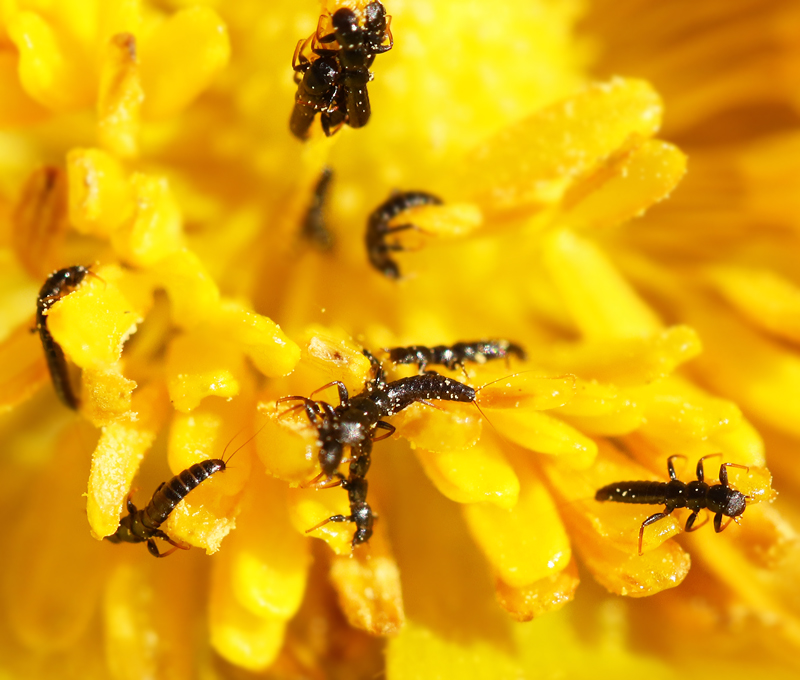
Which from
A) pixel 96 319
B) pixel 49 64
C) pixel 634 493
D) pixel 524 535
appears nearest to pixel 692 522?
pixel 634 493

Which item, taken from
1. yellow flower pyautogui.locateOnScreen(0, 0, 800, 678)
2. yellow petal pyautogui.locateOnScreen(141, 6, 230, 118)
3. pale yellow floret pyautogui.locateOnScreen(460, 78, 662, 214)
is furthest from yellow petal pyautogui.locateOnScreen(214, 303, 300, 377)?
pale yellow floret pyautogui.locateOnScreen(460, 78, 662, 214)

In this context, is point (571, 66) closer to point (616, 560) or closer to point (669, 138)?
point (669, 138)

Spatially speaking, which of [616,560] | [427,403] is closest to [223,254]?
[427,403]

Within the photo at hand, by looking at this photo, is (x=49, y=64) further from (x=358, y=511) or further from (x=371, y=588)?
(x=371, y=588)

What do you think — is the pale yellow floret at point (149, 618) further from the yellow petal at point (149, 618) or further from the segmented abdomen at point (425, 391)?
the segmented abdomen at point (425, 391)

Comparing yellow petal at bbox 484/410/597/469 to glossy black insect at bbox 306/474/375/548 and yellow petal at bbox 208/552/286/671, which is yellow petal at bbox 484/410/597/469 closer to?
glossy black insect at bbox 306/474/375/548

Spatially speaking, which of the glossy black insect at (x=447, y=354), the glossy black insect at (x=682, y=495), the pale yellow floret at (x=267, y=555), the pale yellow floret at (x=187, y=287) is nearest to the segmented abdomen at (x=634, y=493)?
the glossy black insect at (x=682, y=495)
